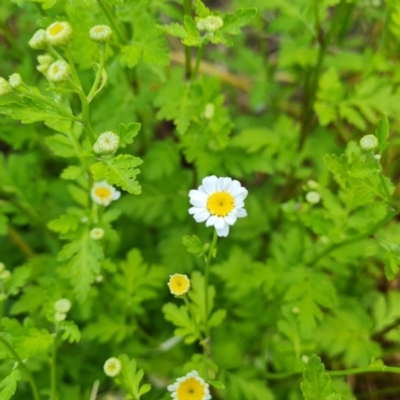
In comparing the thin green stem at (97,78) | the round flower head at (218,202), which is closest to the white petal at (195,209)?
the round flower head at (218,202)

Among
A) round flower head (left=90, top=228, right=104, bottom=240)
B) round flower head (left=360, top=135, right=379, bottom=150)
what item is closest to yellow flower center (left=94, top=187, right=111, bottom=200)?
round flower head (left=90, top=228, right=104, bottom=240)

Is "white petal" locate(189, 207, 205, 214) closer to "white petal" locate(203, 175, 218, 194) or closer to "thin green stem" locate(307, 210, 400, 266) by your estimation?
"white petal" locate(203, 175, 218, 194)

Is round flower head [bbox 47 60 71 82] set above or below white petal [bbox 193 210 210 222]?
above

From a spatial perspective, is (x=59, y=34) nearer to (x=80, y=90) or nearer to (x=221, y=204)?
(x=80, y=90)

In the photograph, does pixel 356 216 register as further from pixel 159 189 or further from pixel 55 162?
pixel 55 162

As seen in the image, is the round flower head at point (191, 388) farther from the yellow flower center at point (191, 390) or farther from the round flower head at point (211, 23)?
the round flower head at point (211, 23)

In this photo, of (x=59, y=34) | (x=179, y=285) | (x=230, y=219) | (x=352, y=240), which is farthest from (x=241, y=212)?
(x=59, y=34)
